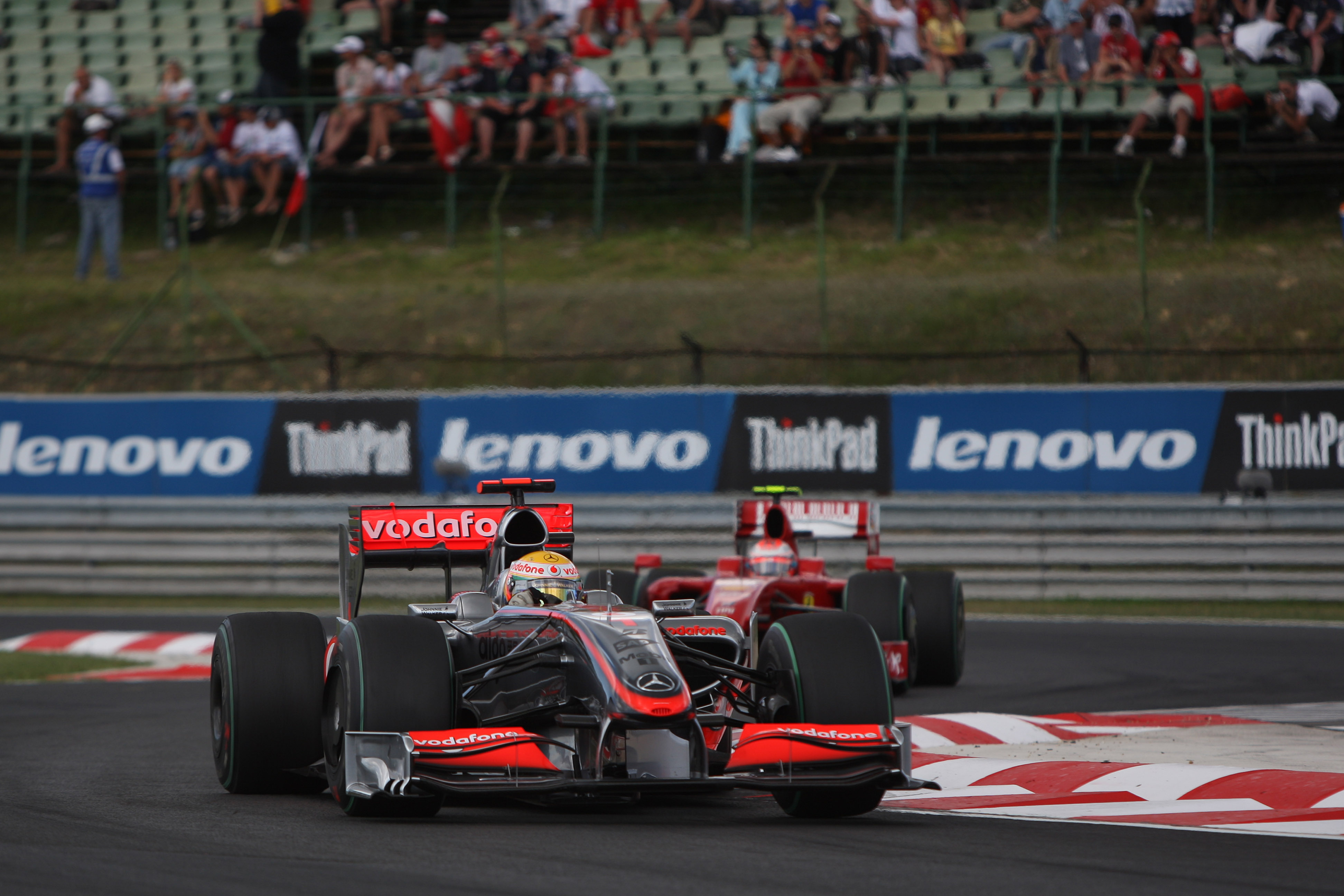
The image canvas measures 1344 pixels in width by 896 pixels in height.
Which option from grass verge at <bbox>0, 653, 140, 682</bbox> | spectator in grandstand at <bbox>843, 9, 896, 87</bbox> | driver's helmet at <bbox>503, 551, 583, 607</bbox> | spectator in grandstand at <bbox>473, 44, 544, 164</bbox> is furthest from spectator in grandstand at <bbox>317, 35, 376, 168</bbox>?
driver's helmet at <bbox>503, 551, 583, 607</bbox>

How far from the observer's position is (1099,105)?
21391 mm

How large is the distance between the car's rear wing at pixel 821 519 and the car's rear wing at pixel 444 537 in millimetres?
4212

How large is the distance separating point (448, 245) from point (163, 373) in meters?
4.33

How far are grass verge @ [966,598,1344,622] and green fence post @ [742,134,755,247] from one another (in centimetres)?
669

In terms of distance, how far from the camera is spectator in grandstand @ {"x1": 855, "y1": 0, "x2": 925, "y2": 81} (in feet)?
75.0

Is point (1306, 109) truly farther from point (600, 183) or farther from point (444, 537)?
point (444, 537)

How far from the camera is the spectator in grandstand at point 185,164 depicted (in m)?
23.8

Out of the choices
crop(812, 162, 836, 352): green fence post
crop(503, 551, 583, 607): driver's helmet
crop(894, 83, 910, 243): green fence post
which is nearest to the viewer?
crop(503, 551, 583, 607): driver's helmet

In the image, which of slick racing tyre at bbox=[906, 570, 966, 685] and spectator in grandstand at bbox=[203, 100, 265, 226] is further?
spectator in grandstand at bbox=[203, 100, 265, 226]

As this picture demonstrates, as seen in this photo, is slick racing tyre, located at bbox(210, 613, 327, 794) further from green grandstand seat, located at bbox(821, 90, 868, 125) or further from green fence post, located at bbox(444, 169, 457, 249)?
green fence post, located at bbox(444, 169, 457, 249)

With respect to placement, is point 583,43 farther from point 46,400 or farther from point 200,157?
point 46,400

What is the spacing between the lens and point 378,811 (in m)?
7.00

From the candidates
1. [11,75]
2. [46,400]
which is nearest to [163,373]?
[46,400]

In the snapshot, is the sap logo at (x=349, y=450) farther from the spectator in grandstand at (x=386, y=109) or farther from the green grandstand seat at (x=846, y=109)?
the green grandstand seat at (x=846, y=109)
